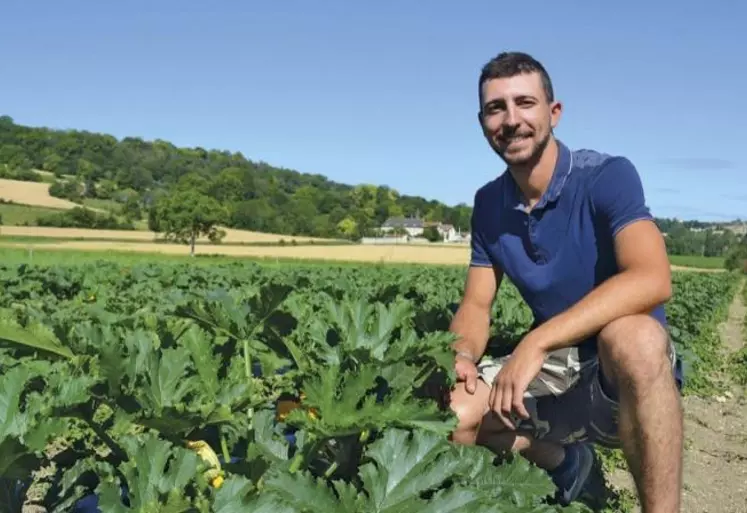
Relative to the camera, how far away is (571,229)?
3266 mm

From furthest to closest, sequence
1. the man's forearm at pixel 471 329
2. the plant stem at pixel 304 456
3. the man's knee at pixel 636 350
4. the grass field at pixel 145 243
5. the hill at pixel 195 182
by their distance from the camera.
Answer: the hill at pixel 195 182, the grass field at pixel 145 243, the man's forearm at pixel 471 329, the man's knee at pixel 636 350, the plant stem at pixel 304 456

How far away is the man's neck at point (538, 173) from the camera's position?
3.36 metres

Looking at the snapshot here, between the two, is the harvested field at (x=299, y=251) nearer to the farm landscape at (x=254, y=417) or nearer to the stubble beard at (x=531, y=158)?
the stubble beard at (x=531, y=158)

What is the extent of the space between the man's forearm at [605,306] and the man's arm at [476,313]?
445mm

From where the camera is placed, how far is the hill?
81938 millimetres

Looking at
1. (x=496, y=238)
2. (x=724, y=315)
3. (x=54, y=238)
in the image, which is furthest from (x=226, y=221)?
(x=496, y=238)

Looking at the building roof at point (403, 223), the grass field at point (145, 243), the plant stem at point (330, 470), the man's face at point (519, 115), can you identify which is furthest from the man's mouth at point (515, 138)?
the building roof at point (403, 223)

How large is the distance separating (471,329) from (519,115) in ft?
2.94

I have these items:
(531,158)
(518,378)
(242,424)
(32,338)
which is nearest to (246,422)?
(242,424)

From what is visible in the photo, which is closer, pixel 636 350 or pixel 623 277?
pixel 636 350

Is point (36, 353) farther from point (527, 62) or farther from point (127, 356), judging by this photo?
point (527, 62)

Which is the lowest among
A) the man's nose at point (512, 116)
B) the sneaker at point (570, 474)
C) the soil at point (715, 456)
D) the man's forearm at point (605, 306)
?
the soil at point (715, 456)

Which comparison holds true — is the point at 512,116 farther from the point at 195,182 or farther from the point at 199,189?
the point at 195,182

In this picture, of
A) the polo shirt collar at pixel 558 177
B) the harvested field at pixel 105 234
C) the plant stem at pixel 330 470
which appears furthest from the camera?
the harvested field at pixel 105 234
